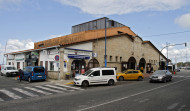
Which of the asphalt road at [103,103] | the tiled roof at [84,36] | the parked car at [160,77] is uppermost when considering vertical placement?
the tiled roof at [84,36]

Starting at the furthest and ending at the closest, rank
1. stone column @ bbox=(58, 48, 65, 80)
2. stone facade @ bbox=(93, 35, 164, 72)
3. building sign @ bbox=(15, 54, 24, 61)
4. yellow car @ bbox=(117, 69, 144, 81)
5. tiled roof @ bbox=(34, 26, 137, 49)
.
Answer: tiled roof @ bbox=(34, 26, 137, 49), building sign @ bbox=(15, 54, 24, 61), stone facade @ bbox=(93, 35, 164, 72), yellow car @ bbox=(117, 69, 144, 81), stone column @ bbox=(58, 48, 65, 80)

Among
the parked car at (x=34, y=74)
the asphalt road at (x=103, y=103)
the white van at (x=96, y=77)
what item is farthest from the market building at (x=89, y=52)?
the asphalt road at (x=103, y=103)

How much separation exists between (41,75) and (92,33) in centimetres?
1625

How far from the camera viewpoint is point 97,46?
25500 millimetres

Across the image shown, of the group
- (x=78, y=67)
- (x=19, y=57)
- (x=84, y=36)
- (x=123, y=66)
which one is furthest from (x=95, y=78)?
(x=19, y=57)

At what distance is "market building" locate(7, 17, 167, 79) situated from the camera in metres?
20.7

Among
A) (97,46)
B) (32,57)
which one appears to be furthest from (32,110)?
Result: (32,57)

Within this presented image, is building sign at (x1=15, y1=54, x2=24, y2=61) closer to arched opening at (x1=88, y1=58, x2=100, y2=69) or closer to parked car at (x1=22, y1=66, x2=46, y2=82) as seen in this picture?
parked car at (x1=22, y1=66, x2=46, y2=82)

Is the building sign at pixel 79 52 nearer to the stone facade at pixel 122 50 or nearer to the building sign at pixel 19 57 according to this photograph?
the stone facade at pixel 122 50

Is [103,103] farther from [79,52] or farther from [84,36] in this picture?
[84,36]

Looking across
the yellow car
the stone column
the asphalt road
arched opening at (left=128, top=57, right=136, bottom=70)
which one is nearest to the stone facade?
arched opening at (left=128, top=57, right=136, bottom=70)

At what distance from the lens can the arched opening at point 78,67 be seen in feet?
70.5

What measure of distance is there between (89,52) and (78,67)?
3131mm

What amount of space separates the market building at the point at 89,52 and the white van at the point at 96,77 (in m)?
5.37
